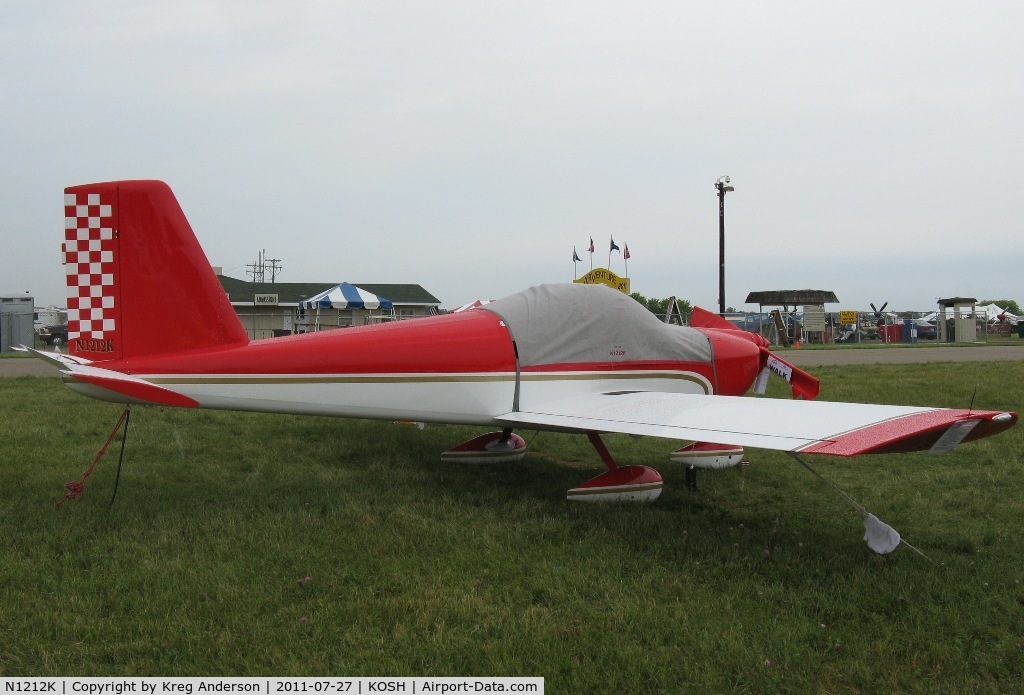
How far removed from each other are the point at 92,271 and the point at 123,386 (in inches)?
38.7

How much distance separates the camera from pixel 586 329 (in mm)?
6562

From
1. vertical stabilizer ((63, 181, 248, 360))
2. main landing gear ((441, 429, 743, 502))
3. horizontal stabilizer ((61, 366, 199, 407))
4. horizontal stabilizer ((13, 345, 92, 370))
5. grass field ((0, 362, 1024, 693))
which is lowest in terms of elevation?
grass field ((0, 362, 1024, 693))

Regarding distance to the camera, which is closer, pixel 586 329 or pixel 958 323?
pixel 586 329

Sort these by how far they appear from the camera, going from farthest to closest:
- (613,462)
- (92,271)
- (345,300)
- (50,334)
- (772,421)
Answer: (50,334) → (345,300) → (613,462) → (92,271) → (772,421)

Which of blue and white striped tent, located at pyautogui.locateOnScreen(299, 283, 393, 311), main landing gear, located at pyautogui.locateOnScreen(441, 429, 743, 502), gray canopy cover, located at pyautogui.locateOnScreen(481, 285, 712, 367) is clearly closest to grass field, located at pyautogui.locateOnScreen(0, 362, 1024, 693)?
main landing gear, located at pyautogui.locateOnScreen(441, 429, 743, 502)

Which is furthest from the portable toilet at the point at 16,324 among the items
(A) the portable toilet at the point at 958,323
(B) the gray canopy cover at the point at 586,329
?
(A) the portable toilet at the point at 958,323

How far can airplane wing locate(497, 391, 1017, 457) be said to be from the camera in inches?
152

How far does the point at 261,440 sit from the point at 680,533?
17.0 feet

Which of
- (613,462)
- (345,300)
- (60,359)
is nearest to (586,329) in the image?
(613,462)

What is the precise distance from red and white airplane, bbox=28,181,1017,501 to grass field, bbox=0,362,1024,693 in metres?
0.72

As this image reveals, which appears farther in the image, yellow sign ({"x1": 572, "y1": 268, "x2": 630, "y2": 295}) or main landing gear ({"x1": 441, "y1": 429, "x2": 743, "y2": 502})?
yellow sign ({"x1": 572, "y1": 268, "x2": 630, "y2": 295})

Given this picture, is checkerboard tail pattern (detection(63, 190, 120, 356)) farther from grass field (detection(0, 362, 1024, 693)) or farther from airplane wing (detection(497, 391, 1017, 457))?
airplane wing (detection(497, 391, 1017, 457))

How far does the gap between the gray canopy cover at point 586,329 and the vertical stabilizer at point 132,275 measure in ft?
8.34

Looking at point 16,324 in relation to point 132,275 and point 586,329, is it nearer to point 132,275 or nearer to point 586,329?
point 132,275
